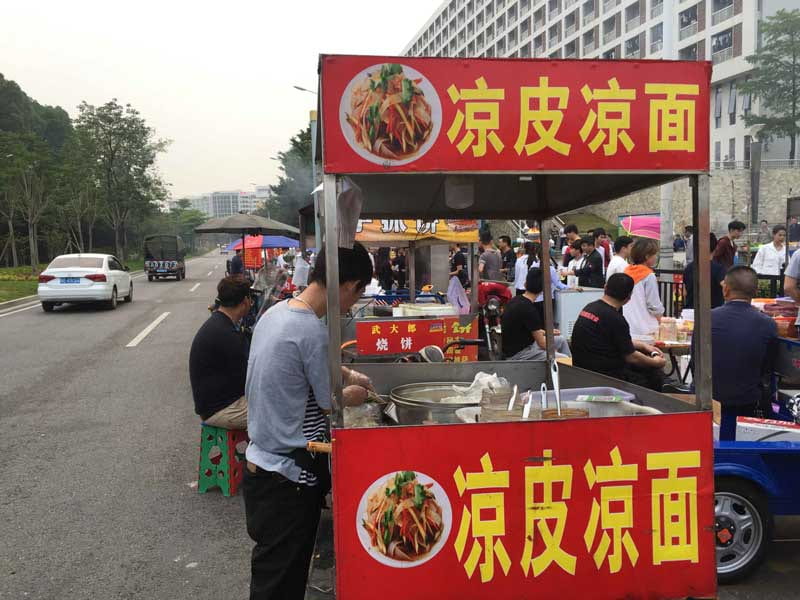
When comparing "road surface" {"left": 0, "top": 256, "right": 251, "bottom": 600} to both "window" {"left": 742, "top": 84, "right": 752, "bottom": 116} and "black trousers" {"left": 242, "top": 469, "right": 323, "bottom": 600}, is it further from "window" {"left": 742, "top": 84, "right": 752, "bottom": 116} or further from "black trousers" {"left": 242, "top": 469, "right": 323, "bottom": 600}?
"window" {"left": 742, "top": 84, "right": 752, "bottom": 116}

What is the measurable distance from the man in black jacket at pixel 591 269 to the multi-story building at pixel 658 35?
870 inches

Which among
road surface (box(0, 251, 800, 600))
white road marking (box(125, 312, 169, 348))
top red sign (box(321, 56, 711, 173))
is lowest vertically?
road surface (box(0, 251, 800, 600))

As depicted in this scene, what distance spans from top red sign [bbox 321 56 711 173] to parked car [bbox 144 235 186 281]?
32.4 meters

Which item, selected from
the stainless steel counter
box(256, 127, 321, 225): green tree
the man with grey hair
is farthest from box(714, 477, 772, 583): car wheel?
box(256, 127, 321, 225): green tree

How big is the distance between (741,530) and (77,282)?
55.8ft

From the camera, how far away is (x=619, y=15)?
53.2 meters

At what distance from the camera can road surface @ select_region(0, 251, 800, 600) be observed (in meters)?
3.71

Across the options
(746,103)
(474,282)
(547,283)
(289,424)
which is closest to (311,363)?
(289,424)

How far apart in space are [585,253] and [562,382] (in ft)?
25.4

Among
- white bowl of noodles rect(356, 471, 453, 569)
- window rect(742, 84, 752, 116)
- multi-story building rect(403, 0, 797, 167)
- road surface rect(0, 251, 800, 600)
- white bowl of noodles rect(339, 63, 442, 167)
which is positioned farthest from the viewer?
window rect(742, 84, 752, 116)

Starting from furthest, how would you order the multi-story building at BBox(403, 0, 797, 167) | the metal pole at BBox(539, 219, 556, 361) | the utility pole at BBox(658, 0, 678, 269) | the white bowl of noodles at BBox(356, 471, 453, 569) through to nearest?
the multi-story building at BBox(403, 0, 797, 167), the utility pole at BBox(658, 0, 678, 269), the metal pole at BBox(539, 219, 556, 361), the white bowl of noodles at BBox(356, 471, 453, 569)

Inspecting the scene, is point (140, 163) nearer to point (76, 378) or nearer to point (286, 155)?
point (286, 155)

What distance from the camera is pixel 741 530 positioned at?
11.9 feet

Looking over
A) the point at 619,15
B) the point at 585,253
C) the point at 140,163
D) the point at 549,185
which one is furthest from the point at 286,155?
the point at 549,185
